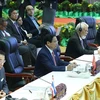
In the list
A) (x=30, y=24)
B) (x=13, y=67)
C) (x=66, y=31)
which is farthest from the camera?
(x=66, y=31)

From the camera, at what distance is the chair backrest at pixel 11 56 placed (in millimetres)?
5164

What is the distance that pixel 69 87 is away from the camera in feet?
13.3

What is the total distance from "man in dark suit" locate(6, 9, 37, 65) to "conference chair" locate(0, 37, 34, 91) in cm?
127

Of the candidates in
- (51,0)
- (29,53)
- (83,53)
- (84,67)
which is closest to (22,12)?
(51,0)

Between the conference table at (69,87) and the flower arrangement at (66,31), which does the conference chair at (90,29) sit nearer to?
the flower arrangement at (66,31)

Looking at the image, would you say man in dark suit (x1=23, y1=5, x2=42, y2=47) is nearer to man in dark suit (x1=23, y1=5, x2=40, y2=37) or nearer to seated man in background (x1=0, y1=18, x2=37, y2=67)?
man in dark suit (x1=23, y1=5, x2=40, y2=37)

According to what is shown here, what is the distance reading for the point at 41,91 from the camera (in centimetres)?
372

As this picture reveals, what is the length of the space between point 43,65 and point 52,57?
0.19 m

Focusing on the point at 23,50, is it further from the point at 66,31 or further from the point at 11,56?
the point at 66,31

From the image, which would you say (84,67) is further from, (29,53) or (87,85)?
(29,53)

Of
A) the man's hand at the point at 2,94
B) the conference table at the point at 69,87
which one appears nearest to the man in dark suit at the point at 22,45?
the conference table at the point at 69,87

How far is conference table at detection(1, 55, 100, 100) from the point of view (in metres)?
3.70

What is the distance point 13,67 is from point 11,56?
169 mm

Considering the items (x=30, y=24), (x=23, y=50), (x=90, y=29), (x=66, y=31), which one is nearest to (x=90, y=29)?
(x=90, y=29)
